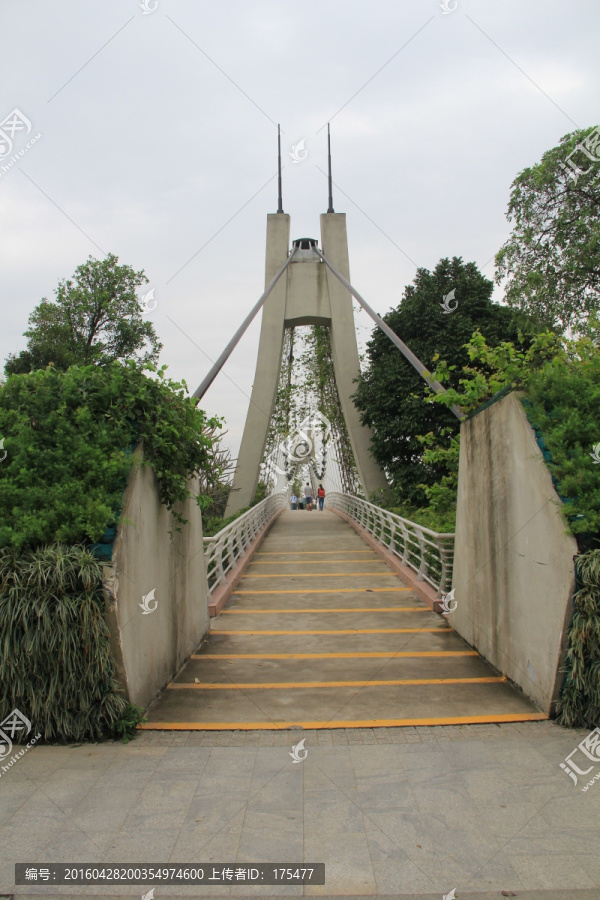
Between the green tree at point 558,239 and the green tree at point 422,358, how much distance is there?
8.37 feet

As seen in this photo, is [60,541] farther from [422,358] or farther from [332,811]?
[422,358]

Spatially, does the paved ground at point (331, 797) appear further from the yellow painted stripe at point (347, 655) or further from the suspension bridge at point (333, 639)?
the yellow painted stripe at point (347, 655)

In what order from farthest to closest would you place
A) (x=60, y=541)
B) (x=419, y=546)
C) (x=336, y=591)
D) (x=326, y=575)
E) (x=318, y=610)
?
(x=326, y=575), (x=336, y=591), (x=419, y=546), (x=318, y=610), (x=60, y=541)

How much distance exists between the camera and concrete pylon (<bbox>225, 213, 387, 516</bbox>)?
21234mm

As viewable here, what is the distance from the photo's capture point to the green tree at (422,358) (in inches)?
598

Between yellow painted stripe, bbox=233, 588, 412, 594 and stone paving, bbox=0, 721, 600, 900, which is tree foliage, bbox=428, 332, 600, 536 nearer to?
stone paving, bbox=0, 721, 600, 900

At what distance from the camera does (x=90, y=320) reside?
64.2 feet

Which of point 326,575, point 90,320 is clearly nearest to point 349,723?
point 326,575

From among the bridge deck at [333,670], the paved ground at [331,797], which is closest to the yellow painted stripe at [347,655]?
the bridge deck at [333,670]

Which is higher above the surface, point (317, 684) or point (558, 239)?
point (558, 239)

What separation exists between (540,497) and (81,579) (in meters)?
2.94

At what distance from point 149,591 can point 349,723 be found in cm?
159

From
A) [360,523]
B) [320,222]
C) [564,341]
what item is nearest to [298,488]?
[320,222]

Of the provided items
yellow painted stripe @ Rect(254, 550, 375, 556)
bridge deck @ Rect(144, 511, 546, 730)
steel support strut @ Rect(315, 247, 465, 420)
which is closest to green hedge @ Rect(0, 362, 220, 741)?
bridge deck @ Rect(144, 511, 546, 730)
